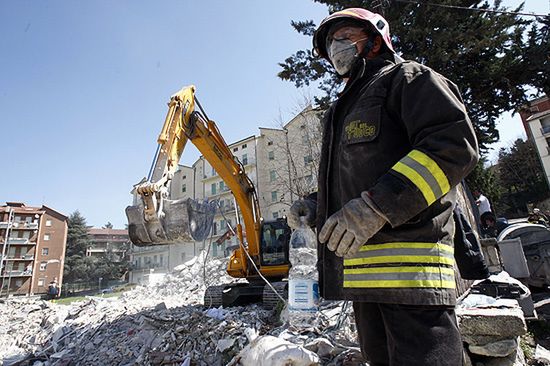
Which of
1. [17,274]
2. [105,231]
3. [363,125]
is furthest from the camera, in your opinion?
[105,231]

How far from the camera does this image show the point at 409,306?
1107 millimetres

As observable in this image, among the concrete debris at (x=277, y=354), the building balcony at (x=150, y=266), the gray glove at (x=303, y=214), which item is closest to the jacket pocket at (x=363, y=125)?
the gray glove at (x=303, y=214)

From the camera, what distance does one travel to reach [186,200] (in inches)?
199

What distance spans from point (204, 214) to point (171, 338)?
2.08m

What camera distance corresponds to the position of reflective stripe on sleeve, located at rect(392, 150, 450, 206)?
1043 millimetres

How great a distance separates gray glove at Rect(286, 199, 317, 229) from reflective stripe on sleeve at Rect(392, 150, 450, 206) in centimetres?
82

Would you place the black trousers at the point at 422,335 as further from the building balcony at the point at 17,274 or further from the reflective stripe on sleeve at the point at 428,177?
the building balcony at the point at 17,274

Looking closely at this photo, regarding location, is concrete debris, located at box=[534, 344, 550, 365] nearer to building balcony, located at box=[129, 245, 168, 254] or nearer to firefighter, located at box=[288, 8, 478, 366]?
firefighter, located at box=[288, 8, 478, 366]

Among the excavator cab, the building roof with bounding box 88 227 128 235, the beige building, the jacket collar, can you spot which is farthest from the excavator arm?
the building roof with bounding box 88 227 128 235

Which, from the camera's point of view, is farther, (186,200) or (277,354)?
(186,200)

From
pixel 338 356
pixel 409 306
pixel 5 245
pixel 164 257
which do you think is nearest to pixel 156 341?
pixel 338 356

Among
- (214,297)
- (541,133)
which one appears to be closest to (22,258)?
(214,297)

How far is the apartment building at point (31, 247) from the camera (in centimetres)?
3928

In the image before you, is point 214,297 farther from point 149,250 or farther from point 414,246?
point 149,250
